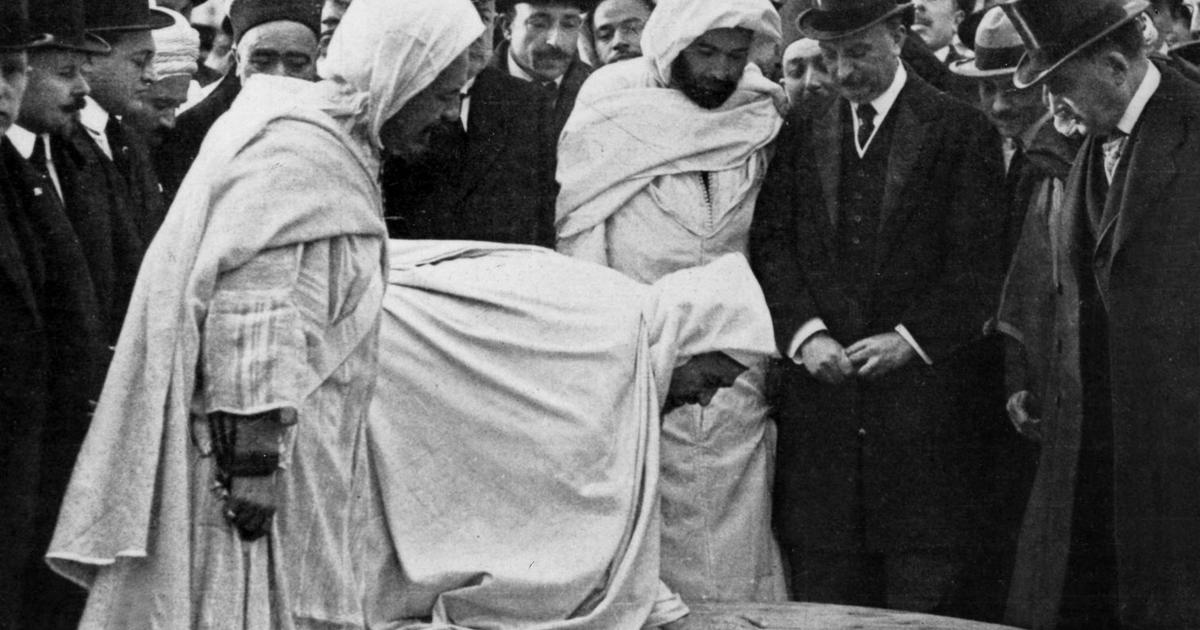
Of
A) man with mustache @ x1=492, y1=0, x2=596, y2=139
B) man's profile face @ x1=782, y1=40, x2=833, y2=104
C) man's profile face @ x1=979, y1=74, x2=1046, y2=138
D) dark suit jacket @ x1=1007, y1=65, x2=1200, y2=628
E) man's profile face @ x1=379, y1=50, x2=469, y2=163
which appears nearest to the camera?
man's profile face @ x1=379, y1=50, x2=469, y2=163

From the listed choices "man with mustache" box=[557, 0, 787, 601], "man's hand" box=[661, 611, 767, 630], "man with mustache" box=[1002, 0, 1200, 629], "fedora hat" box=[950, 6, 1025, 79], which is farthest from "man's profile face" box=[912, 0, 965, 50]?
"man's hand" box=[661, 611, 767, 630]

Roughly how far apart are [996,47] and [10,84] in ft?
13.0

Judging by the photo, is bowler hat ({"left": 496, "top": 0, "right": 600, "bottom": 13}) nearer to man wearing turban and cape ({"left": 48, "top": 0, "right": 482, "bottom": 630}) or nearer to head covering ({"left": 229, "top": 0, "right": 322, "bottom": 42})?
head covering ({"left": 229, "top": 0, "right": 322, "bottom": 42})

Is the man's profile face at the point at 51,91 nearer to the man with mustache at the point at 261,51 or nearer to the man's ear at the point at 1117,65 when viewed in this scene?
the man with mustache at the point at 261,51

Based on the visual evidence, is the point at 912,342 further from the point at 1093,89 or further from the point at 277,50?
the point at 277,50

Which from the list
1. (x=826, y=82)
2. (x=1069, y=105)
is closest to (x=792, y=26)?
(x=826, y=82)

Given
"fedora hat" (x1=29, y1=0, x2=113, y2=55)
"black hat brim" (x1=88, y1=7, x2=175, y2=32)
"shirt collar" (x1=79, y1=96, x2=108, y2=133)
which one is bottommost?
"shirt collar" (x1=79, y1=96, x2=108, y2=133)

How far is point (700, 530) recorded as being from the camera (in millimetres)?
7449

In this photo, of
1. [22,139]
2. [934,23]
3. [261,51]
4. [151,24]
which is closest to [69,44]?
[22,139]

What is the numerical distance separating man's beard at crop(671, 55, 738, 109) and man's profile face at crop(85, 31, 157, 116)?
1898 mm

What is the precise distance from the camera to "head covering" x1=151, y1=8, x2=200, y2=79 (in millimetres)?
8391

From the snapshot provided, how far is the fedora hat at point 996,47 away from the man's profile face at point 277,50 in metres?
2.62

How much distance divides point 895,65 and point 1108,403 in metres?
1.50

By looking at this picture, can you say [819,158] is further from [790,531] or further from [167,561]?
[167,561]
